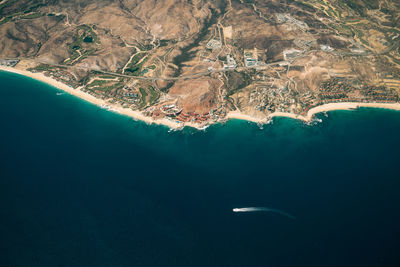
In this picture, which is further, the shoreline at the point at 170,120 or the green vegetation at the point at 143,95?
the green vegetation at the point at 143,95

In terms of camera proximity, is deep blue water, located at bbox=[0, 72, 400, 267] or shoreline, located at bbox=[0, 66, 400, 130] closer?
deep blue water, located at bbox=[0, 72, 400, 267]

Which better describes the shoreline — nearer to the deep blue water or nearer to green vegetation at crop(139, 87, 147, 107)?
the deep blue water

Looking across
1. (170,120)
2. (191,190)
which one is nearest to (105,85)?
(170,120)

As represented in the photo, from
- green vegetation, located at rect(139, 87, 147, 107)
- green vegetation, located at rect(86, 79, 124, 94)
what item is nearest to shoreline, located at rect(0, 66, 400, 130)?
green vegetation, located at rect(139, 87, 147, 107)

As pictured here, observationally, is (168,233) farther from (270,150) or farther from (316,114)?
(316,114)

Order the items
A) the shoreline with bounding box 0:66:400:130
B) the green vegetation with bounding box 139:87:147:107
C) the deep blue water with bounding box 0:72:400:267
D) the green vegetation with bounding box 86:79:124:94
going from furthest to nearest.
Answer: the green vegetation with bounding box 86:79:124:94 < the green vegetation with bounding box 139:87:147:107 < the shoreline with bounding box 0:66:400:130 < the deep blue water with bounding box 0:72:400:267

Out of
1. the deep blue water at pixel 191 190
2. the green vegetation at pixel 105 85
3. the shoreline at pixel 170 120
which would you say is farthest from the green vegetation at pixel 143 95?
the green vegetation at pixel 105 85

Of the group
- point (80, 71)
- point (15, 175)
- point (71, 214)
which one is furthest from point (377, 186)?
point (80, 71)

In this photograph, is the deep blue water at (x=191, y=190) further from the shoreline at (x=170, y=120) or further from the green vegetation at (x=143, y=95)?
the green vegetation at (x=143, y=95)

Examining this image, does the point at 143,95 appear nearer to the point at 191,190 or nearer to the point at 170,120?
the point at 170,120
